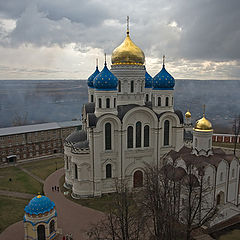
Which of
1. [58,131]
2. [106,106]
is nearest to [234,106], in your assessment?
[58,131]

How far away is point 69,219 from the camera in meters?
15.8

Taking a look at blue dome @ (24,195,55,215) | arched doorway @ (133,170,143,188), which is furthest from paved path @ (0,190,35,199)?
arched doorway @ (133,170,143,188)

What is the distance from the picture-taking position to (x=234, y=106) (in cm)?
7600

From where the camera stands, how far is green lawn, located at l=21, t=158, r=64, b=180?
24.1m

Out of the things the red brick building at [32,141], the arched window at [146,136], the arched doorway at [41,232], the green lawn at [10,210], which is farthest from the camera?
the red brick building at [32,141]

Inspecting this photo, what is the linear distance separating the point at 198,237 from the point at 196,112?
5952cm

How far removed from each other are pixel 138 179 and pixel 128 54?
1079 cm

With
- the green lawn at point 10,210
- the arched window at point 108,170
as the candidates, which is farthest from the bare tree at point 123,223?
the green lawn at point 10,210

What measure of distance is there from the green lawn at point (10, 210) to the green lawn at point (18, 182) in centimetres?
173

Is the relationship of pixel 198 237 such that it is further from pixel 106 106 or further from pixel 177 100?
pixel 177 100

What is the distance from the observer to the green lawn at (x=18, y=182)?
2050 centimetres

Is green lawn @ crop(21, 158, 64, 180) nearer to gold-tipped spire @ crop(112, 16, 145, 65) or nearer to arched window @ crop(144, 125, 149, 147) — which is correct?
arched window @ crop(144, 125, 149, 147)

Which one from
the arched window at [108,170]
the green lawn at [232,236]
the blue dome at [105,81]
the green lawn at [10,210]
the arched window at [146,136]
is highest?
the blue dome at [105,81]

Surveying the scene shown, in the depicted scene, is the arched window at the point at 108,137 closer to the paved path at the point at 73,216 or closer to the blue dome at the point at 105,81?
the blue dome at the point at 105,81
